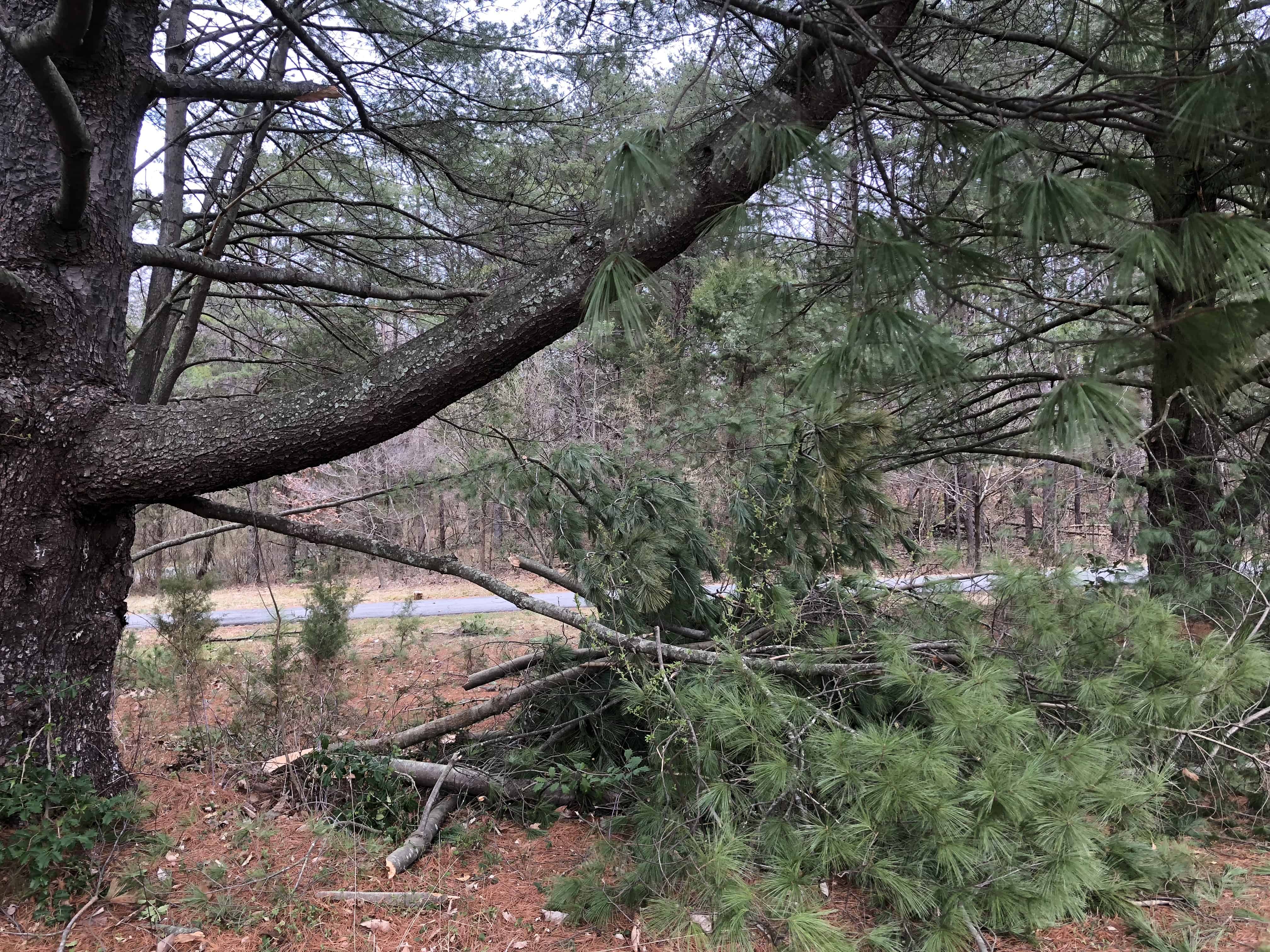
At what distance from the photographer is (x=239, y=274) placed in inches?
131

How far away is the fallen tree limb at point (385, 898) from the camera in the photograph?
2.62 metres

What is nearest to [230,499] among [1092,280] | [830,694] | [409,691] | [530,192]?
[409,691]

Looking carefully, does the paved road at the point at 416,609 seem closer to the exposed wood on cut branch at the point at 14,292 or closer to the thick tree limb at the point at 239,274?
the thick tree limb at the point at 239,274

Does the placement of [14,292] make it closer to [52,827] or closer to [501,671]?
[52,827]

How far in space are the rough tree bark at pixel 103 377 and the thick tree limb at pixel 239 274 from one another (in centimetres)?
15

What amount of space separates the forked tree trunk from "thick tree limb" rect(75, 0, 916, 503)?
169 millimetres

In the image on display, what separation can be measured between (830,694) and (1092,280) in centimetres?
213

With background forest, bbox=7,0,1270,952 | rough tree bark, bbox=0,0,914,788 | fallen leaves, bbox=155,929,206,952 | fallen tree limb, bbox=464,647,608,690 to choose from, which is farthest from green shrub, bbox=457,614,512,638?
fallen leaves, bbox=155,929,206,952

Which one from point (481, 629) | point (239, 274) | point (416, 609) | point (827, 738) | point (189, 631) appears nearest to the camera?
point (827, 738)

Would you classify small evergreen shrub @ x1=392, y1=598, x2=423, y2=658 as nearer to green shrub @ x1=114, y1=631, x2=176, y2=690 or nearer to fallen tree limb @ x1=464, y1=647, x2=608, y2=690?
fallen tree limb @ x1=464, y1=647, x2=608, y2=690

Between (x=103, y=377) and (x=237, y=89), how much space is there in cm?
134

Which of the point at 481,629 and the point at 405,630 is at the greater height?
the point at 405,630

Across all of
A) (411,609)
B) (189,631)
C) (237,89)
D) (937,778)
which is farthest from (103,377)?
(411,609)

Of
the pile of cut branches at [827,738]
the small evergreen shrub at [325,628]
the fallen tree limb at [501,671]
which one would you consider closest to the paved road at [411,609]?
the fallen tree limb at [501,671]
